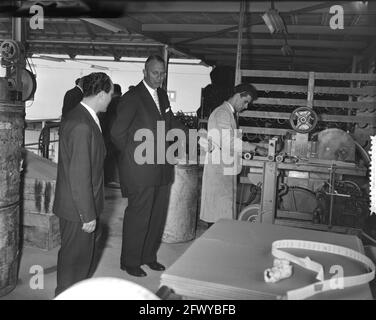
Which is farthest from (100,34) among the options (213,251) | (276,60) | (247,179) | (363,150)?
(213,251)

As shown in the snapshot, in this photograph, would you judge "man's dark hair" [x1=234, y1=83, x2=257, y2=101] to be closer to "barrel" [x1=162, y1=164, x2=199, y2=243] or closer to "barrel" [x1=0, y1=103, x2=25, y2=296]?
"barrel" [x1=162, y1=164, x2=199, y2=243]

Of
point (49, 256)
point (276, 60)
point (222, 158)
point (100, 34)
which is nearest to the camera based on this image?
point (49, 256)

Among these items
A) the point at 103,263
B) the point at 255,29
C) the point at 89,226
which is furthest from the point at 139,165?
the point at 255,29

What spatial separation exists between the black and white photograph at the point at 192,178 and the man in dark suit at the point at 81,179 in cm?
1

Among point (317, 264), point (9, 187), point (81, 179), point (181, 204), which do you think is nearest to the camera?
point (317, 264)

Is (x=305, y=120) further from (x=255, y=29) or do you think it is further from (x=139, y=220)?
(x=139, y=220)

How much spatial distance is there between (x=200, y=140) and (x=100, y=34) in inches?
164

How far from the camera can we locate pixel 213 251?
1620mm

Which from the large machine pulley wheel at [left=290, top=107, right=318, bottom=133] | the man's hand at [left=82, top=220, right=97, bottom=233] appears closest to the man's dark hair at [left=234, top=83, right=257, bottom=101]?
the large machine pulley wheel at [left=290, top=107, right=318, bottom=133]

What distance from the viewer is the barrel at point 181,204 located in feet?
14.8

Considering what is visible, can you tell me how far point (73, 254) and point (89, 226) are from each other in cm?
24

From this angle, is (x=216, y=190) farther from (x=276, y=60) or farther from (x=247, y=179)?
(x=276, y=60)

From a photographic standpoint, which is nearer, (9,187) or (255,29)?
(9,187)

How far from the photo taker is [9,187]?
3.04m
